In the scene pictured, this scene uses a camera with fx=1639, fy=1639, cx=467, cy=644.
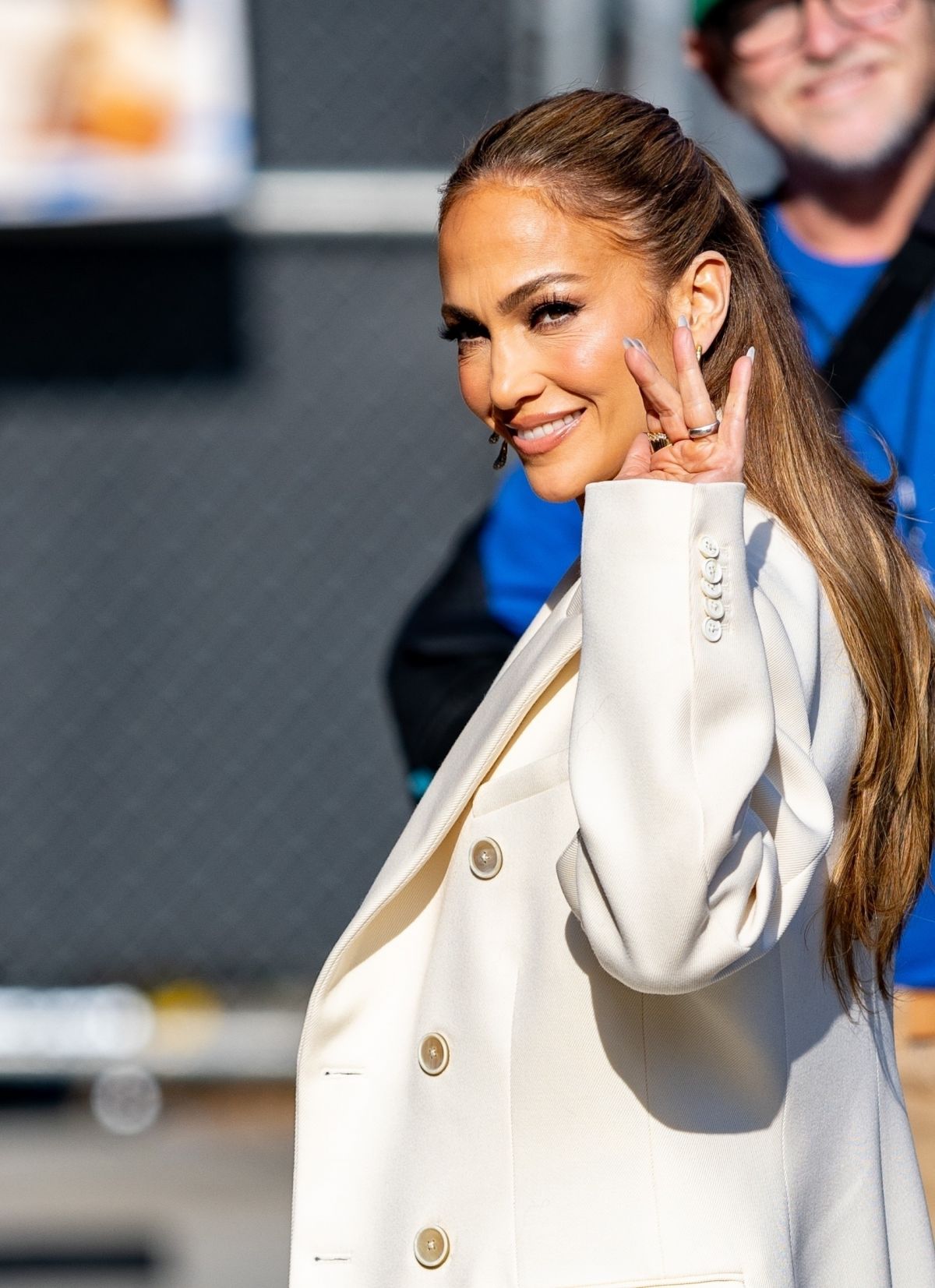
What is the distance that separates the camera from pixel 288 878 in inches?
198

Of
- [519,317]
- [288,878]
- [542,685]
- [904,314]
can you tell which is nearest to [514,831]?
[542,685]

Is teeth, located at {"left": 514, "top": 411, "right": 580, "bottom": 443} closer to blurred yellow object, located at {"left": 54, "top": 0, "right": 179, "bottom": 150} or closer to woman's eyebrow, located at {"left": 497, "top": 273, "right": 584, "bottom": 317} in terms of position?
woman's eyebrow, located at {"left": 497, "top": 273, "right": 584, "bottom": 317}

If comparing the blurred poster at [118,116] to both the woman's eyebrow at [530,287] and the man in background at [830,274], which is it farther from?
the woman's eyebrow at [530,287]

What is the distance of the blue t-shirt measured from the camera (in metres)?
2.26

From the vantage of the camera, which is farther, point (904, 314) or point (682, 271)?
point (904, 314)

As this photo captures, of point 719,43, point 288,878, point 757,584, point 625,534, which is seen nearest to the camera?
point 625,534

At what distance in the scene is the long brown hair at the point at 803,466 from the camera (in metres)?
1.58

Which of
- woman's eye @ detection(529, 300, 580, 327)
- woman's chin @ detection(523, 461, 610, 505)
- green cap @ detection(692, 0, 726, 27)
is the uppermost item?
green cap @ detection(692, 0, 726, 27)

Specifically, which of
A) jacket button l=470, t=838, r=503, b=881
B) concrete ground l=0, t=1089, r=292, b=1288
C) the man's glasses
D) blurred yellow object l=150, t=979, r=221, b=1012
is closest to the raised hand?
jacket button l=470, t=838, r=503, b=881

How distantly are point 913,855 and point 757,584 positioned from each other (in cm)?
35

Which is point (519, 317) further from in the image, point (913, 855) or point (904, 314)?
point (904, 314)

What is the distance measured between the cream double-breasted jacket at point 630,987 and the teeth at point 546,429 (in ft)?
0.58

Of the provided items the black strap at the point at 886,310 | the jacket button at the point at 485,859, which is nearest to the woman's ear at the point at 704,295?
the jacket button at the point at 485,859

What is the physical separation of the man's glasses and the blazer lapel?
120 cm
